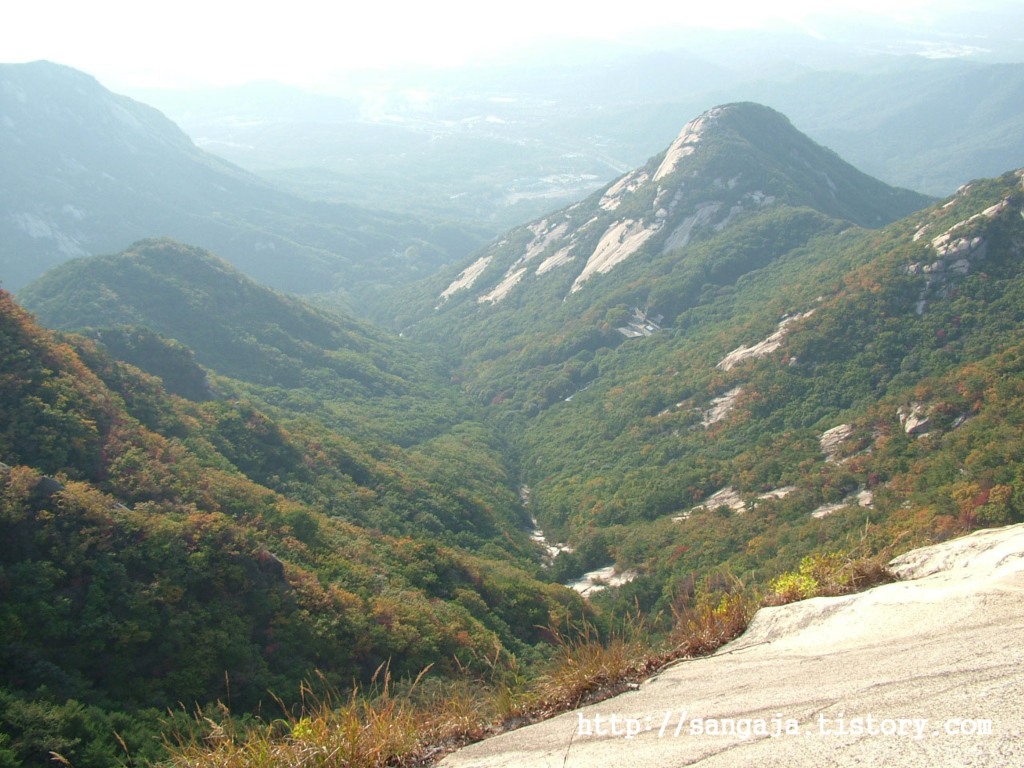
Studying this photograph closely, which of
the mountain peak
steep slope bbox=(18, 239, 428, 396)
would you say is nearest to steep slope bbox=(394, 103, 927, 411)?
the mountain peak

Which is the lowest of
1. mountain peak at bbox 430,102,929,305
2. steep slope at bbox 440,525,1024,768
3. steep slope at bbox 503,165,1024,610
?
steep slope at bbox 503,165,1024,610

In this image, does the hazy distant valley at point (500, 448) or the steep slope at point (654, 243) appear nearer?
the hazy distant valley at point (500, 448)

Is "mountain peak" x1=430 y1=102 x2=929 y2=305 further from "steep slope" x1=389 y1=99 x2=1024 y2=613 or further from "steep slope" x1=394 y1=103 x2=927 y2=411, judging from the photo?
"steep slope" x1=389 y1=99 x2=1024 y2=613

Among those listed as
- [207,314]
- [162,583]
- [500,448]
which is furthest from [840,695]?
[207,314]

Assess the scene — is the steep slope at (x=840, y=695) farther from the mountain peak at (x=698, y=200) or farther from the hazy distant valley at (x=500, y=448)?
the mountain peak at (x=698, y=200)

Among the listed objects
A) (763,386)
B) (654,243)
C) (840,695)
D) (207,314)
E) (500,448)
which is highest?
(654,243)

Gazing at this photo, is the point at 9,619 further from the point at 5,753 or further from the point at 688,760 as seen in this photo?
the point at 688,760

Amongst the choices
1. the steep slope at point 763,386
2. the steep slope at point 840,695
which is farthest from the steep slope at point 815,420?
the steep slope at point 840,695

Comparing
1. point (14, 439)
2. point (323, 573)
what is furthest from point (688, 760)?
point (14, 439)

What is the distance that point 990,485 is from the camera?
31828 millimetres

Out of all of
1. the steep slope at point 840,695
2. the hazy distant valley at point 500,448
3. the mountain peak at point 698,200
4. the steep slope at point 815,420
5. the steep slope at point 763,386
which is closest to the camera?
the steep slope at point 840,695

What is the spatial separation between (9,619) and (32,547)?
A: 3415 millimetres

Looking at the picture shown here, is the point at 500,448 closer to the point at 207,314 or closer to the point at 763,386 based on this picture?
the point at 763,386

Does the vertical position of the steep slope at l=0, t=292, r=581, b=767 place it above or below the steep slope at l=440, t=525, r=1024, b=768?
below
